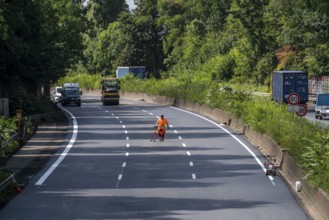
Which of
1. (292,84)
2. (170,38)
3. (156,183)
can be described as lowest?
(156,183)

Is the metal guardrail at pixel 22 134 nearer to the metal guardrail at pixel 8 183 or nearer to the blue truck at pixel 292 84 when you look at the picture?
the metal guardrail at pixel 8 183

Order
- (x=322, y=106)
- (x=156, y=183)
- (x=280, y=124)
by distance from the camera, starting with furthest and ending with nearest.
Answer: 1. (x=322, y=106)
2. (x=280, y=124)
3. (x=156, y=183)

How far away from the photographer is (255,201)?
26.3 meters

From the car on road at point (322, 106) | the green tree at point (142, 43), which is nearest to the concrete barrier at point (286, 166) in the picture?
the car on road at point (322, 106)

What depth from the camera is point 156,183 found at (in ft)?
100

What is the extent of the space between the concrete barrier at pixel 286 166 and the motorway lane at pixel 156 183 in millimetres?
435

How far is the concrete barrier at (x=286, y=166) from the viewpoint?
76.3ft

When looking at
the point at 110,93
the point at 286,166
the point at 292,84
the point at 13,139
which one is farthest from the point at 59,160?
the point at 110,93

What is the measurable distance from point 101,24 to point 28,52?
110 metres

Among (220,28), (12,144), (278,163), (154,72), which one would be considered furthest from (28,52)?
(154,72)

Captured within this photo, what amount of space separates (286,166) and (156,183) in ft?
18.7

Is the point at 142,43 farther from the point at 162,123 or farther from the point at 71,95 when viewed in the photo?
the point at 162,123

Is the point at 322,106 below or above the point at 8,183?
above

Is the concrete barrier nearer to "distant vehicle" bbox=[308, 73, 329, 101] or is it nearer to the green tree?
"distant vehicle" bbox=[308, 73, 329, 101]
